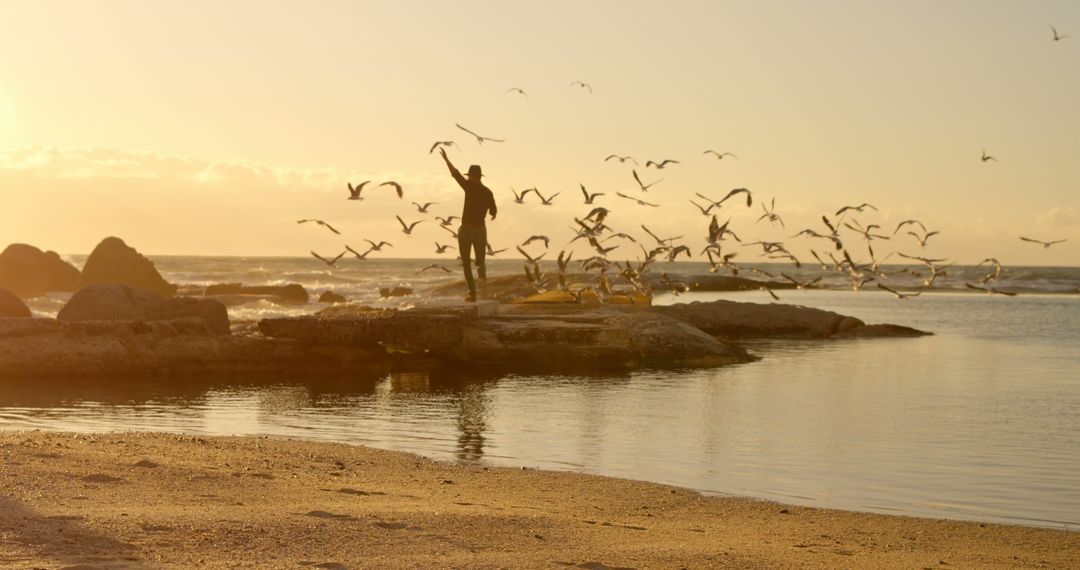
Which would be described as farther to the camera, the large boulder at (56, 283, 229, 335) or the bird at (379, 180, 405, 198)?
the large boulder at (56, 283, 229, 335)

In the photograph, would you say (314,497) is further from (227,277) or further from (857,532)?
(227,277)

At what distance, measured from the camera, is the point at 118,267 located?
56.1 meters

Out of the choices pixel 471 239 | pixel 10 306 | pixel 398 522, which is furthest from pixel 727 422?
pixel 10 306

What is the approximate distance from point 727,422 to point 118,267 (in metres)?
43.6

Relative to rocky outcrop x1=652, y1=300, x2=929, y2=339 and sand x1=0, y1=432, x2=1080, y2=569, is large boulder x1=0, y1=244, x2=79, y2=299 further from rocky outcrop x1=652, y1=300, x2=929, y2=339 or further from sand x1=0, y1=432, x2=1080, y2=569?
sand x1=0, y1=432, x2=1080, y2=569

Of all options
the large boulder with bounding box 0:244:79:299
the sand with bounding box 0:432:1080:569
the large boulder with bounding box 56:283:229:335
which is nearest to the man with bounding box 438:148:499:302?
the large boulder with bounding box 56:283:229:335

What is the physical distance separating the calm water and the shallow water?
0.05m

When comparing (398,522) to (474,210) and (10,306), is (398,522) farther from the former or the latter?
(10,306)

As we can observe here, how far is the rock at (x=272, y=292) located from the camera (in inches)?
2442

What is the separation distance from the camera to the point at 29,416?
60.1ft

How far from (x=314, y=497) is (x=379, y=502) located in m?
0.65

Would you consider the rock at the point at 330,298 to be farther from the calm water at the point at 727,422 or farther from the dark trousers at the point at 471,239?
the dark trousers at the point at 471,239

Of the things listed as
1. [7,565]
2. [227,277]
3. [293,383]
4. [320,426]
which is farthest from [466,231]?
[227,277]

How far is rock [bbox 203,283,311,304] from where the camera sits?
62031 mm
